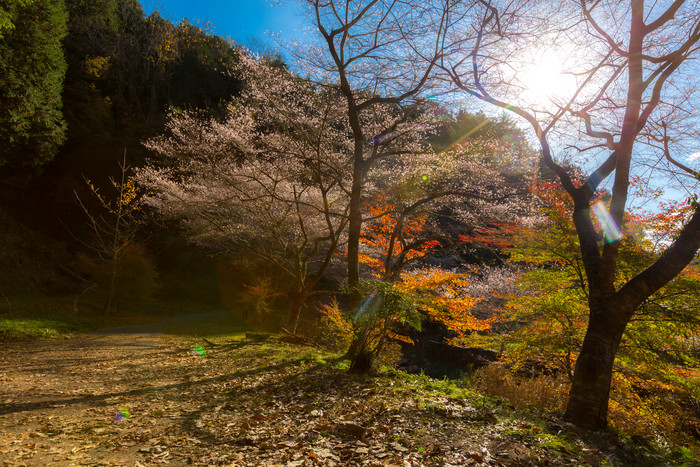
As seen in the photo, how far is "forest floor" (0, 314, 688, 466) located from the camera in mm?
3186

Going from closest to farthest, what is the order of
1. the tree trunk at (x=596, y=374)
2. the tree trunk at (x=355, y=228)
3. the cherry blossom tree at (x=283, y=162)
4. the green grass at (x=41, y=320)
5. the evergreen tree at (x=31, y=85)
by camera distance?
the tree trunk at (x=596, y=374)
the tree trunk at (x=355, y=228)
the cherry blossom tree at (x=283, y=162)
the green grass at (x=41, y=320)
the evergreen tree at (x=31, y=85)

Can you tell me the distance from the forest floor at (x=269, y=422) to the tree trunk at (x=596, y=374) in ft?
1.14

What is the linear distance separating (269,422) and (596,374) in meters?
4.09

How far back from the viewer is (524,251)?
7.54 m

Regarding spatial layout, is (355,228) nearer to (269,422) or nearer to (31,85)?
(269,422)

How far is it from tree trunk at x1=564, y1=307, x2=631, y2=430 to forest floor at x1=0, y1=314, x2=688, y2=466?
0.35 meters

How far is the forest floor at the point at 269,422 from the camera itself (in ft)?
10.5

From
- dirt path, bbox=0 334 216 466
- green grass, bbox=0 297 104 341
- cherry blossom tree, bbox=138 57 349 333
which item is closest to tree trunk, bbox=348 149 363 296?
cherry blossom tree, bbox=138 57 349 333

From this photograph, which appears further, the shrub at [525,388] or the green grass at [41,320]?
the green grass at [41,320]

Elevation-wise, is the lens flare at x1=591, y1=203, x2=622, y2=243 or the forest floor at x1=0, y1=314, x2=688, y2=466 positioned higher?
the lens flare at x1=591, y1=203, x2=622, y2=243

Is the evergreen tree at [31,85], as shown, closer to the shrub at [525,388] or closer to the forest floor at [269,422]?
the forest floor at [269,422]

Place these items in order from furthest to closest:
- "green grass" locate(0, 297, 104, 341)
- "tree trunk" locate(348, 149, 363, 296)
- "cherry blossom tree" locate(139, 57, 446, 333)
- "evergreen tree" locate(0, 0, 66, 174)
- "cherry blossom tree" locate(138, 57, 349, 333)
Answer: "evergreen tree" locate(0, 0, 66, 174)
"green grass" locate(0, 297, 104, 341)
"cherry blossom tree" locate(138, 57, 349, 333)
"cherry blossom tree" locate(139, 57, 446, 333)
"tree trunk" locate(348, 149, 363, 296)

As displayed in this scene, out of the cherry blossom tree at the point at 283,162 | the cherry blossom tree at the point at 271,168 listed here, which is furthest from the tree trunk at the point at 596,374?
the cherry blossom tree at the point at 271,168

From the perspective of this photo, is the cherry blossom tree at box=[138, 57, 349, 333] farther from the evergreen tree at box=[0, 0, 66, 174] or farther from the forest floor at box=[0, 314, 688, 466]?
the evergreen tree at box=[0, 0, 66, 174]
